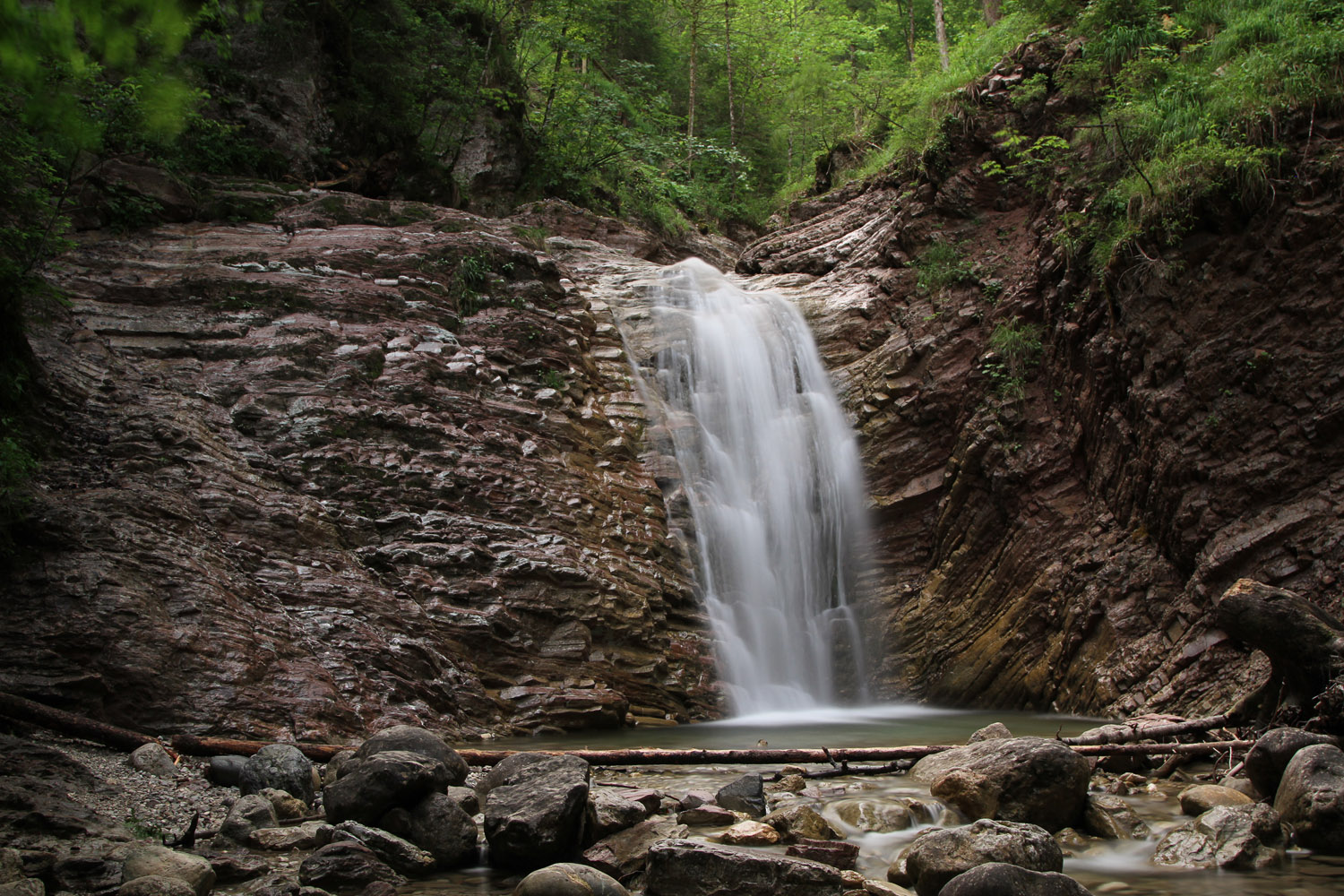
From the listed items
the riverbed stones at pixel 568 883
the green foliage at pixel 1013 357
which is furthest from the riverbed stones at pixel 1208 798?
the green foliage at pixel 1013 357

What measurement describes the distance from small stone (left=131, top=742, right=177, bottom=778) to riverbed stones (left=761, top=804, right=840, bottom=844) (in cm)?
398

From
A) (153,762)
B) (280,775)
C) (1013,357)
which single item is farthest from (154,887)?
(1013,357)

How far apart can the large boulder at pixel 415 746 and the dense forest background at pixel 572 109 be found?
362cm

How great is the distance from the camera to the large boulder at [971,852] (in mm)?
3887

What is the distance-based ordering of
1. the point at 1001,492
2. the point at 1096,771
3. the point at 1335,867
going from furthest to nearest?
1. the point at 1001,492
2. the point at 1096,771
3. the point at 1335,867

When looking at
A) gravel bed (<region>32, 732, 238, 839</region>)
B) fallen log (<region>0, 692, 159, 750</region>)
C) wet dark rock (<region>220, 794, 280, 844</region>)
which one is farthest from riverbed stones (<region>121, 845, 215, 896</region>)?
fallen log (<region>0, 692, 159, 750</region>)

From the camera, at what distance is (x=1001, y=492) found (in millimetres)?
11695

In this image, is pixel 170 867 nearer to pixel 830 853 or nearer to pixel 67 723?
pixel 67 723

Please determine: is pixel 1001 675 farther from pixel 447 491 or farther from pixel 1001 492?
pixel 447 491

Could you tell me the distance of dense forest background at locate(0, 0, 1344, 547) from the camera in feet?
26.6

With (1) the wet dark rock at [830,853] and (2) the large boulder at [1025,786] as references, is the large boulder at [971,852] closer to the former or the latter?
(1) the wet dark rock at [830,853]

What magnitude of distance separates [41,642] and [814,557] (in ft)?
32.3

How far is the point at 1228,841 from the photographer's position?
438 cm

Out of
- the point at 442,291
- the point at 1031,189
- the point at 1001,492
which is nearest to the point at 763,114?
the point at 1031,189
